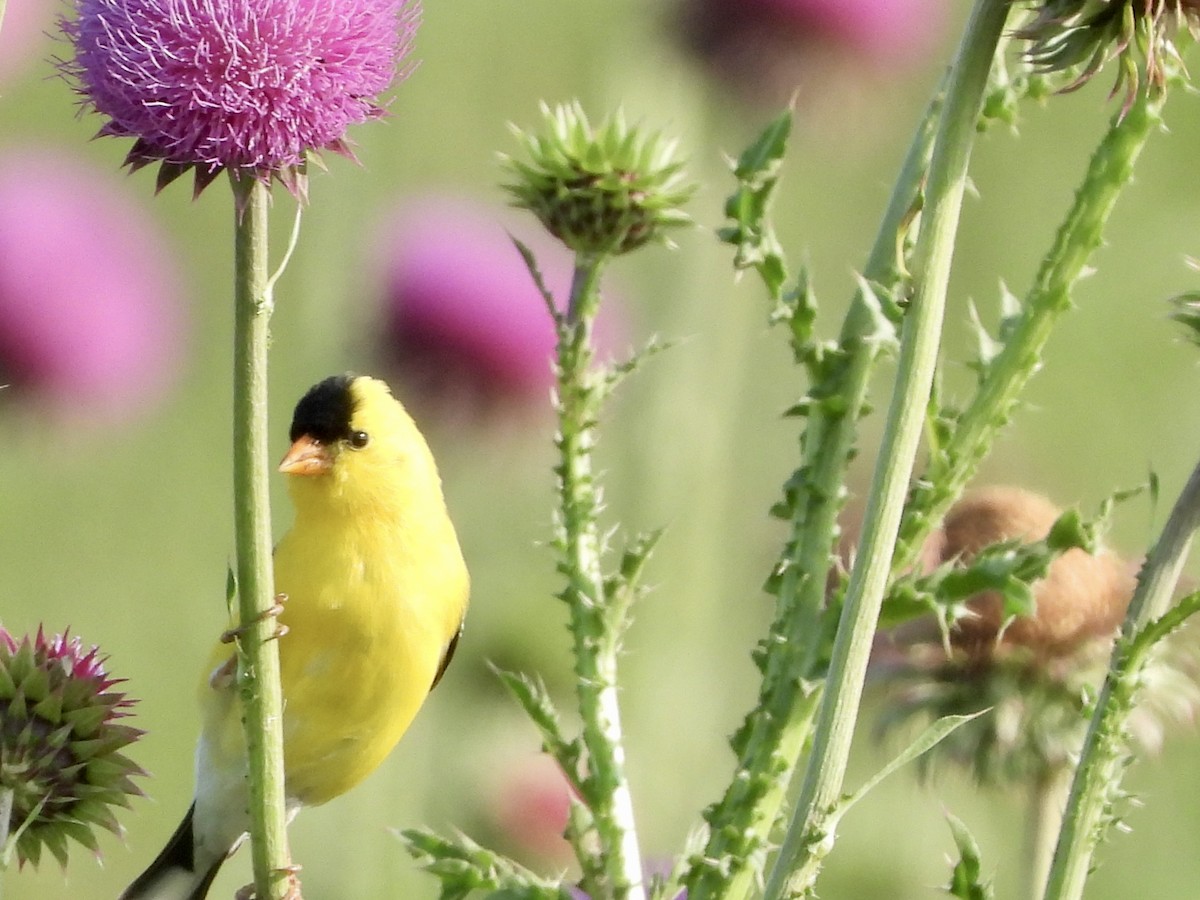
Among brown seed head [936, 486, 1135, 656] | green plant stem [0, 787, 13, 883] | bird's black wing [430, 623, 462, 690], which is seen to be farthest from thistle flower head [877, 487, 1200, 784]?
green plant stem [0, 787, 13, 883]

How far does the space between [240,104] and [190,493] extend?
3.55m

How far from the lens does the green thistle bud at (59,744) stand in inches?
52.9

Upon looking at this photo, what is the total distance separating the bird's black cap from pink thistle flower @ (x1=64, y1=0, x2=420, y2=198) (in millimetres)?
617

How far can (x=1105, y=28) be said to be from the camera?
107 centimetres

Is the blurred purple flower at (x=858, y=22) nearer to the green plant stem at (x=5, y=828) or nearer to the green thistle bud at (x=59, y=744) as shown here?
the green thistle bud at (x=59, y=744)

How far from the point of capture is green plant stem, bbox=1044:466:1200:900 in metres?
1.17

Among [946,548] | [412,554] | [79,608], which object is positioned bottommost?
[79,608]

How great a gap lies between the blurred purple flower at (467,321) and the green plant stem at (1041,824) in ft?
4.90

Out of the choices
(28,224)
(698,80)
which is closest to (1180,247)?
(698,80)

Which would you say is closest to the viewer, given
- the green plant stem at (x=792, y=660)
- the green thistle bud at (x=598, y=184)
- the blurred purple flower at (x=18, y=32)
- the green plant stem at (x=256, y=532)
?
the green plant stem at (x=256, y=532)

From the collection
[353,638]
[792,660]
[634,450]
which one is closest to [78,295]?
[634,450]

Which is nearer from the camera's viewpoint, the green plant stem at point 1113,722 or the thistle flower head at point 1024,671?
the green plant stem at point 1113,722

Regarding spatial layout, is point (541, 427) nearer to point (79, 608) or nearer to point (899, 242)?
point (79, 608)

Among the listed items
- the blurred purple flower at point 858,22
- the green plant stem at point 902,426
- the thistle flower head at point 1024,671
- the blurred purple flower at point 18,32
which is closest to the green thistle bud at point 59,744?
the green plant stem at point 902,426
